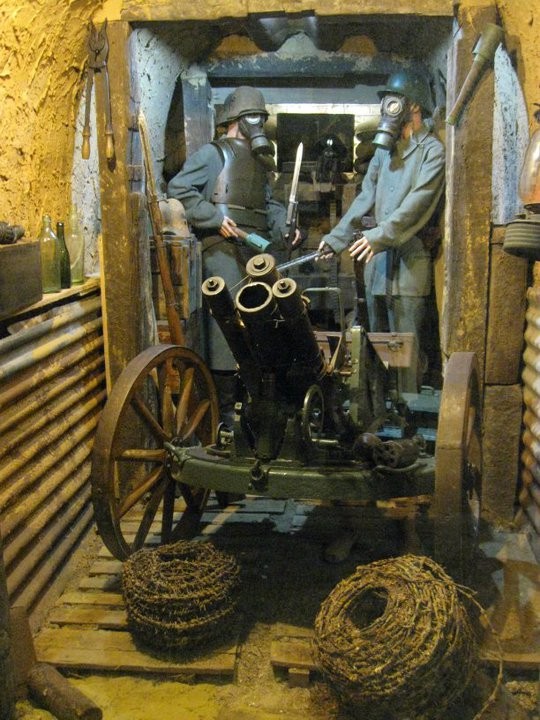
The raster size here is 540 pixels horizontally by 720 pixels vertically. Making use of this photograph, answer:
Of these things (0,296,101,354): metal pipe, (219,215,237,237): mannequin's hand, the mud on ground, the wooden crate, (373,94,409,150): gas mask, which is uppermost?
(373,94,409,150): gas mask

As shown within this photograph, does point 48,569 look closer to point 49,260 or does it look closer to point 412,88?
point 49,260

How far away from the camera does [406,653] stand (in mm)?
2609

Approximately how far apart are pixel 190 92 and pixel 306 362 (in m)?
3.51

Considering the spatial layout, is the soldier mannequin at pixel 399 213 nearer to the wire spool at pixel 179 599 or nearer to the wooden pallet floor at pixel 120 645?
the wooden pallet floor at pixel 120 645

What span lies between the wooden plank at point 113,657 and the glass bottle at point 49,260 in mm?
1762

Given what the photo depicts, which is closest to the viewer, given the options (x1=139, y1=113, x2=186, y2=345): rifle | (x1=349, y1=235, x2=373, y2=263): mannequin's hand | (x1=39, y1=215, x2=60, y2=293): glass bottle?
(x1=39, y1=215, x2=60, y2=293): glass bottle

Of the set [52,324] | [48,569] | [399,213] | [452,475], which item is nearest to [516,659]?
[452,475]

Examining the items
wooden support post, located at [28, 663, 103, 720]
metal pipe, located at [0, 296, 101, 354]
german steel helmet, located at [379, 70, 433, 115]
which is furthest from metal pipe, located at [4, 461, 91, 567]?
german steel helmet, located at [379, 70, 433, 115]

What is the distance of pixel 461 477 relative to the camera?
9.51ft

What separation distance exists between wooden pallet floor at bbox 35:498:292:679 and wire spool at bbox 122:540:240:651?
0.08 meters

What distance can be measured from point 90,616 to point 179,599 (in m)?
0.59

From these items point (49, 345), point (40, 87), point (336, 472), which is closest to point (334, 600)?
point (336, 472)

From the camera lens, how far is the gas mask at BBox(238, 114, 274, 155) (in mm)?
5641

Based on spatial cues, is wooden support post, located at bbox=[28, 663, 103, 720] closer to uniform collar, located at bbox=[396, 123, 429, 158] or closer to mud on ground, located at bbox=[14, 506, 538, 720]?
mud on ground, located at bbox=[14, 506, 538, 720]
